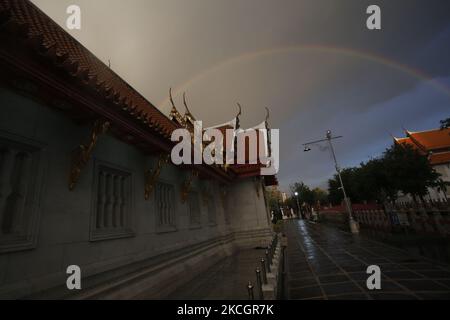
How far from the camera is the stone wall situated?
293 centimetres

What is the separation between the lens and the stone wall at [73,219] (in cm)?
293

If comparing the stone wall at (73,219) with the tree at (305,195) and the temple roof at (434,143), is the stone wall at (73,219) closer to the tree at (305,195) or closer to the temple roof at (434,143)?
the temple roof at (434,143)

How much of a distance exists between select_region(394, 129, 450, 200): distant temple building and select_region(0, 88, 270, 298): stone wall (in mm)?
44860

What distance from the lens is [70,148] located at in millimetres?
3803

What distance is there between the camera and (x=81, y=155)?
3723 millimetres

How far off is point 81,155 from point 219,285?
4.43 meters

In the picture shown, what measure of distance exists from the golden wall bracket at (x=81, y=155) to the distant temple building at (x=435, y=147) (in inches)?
1809

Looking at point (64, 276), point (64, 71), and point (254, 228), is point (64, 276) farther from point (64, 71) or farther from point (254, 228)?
point (254, 228)

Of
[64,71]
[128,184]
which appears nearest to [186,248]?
[128,184]

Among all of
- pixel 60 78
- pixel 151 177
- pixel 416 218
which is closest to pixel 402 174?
pixel 416 218

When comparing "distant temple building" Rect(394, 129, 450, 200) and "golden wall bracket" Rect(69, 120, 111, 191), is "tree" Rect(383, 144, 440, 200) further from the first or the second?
"golden wall bracket" Rect(69, 120, 111, 191)

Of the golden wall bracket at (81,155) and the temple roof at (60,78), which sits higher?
the temple roof at (60,78)

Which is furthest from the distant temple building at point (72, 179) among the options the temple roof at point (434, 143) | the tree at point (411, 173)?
the temple roof at point (434, 143)
